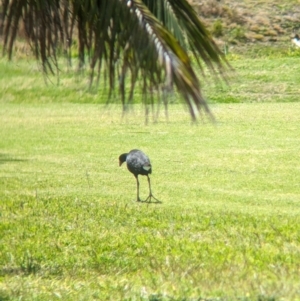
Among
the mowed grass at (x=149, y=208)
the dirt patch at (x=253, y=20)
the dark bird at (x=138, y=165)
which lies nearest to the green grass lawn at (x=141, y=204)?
the mowed grass at (x=149, y=208)

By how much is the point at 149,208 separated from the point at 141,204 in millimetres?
145

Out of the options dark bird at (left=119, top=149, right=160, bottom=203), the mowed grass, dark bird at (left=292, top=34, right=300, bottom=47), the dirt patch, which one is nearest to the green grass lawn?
the mowed grass

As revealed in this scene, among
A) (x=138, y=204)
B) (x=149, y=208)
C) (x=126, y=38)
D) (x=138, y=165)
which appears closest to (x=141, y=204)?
(x=138, y=204)

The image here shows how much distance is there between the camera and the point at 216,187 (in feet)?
23.0

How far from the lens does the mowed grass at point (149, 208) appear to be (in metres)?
4.90

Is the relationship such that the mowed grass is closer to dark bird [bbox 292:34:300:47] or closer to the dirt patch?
the dirt patch

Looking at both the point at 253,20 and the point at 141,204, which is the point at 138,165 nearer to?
the point at 141,204

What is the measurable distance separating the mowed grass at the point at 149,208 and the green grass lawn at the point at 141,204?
1 centimetres

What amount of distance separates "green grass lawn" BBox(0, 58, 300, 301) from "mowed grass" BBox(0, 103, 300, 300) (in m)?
0.01

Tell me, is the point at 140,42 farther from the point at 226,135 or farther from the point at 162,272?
the point at 226,135

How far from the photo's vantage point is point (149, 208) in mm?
6930

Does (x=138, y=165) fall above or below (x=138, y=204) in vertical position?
above

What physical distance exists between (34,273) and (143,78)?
2115mm

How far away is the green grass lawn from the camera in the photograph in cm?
492
